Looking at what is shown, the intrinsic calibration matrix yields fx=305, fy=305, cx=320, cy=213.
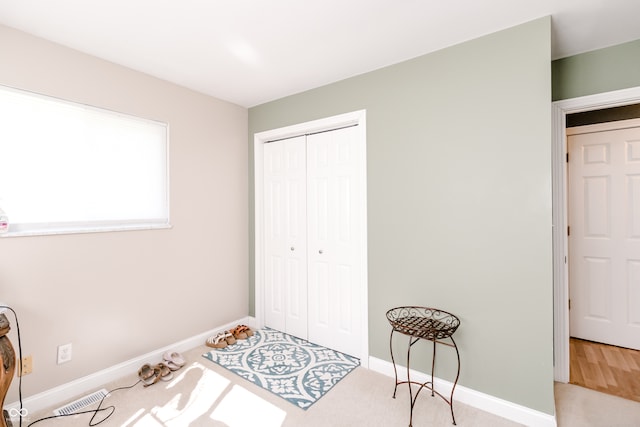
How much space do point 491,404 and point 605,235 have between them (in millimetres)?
2177

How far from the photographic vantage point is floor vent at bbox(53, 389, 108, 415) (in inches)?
78.5

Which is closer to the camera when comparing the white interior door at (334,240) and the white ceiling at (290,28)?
the white ceiling at (290,28)

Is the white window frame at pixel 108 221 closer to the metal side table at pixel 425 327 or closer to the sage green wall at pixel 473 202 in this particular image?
the sage green wall at pixel 473 202

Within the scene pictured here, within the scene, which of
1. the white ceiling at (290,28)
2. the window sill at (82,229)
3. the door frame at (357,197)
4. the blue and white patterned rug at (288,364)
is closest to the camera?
the white ceiling at (290,28)

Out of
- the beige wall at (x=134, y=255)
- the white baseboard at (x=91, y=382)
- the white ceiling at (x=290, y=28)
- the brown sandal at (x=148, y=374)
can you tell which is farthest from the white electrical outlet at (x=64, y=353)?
the white ceiling at (x=290, y=28)

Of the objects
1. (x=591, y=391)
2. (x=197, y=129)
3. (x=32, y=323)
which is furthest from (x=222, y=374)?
(x=591, y=391)

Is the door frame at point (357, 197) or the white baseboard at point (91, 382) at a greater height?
the door frame at point (357, 197)

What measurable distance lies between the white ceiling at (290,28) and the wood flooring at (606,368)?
247cm

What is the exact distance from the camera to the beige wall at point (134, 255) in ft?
6.58

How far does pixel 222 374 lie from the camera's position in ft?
8.08

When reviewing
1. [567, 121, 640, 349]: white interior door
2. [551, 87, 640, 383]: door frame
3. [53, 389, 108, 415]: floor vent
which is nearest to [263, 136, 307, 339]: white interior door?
[53, 389, 108, 415]: floor vent

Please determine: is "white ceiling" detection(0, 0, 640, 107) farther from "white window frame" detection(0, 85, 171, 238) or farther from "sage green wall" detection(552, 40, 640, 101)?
"white window frame" detection(0, 85, 171, 238)

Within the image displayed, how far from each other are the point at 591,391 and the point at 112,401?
135 inches

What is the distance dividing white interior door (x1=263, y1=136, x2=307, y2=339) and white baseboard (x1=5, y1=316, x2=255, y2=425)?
0.89 meters
